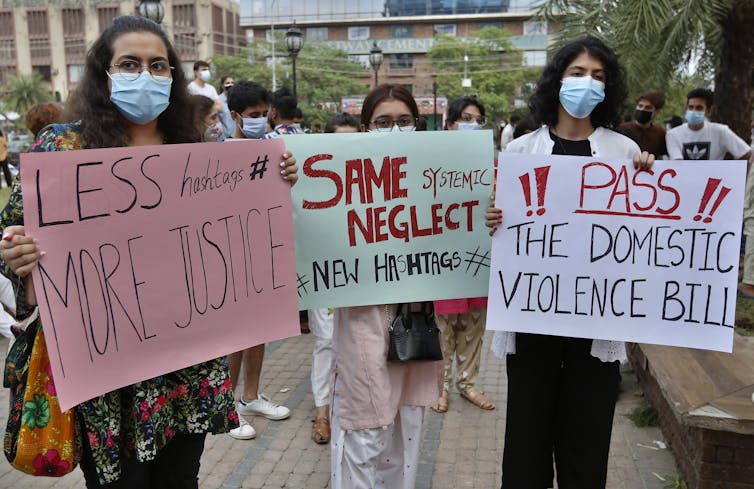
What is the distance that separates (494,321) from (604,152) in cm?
79

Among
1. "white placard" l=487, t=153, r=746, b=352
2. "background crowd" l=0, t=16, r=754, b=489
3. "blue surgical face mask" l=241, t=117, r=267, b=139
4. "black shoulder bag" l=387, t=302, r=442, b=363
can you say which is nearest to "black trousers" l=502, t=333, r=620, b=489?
"background crowd" l=0, t=16, r=754, b=489

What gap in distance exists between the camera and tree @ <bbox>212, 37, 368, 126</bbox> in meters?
51.2

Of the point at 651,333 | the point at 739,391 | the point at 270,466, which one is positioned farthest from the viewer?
the point at 270,466

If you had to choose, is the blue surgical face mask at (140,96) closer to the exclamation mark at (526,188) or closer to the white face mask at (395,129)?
the white face mask at (395,129)

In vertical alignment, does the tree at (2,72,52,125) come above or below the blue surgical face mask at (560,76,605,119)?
above

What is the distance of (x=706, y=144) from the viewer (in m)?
6.79

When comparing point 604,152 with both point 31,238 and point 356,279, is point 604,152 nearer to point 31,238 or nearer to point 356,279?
point 356,279

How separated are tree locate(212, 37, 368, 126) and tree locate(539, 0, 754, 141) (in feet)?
128

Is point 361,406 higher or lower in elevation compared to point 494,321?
lower

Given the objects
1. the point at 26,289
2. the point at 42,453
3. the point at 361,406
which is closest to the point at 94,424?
the point at 42,453

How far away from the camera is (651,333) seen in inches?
96.3

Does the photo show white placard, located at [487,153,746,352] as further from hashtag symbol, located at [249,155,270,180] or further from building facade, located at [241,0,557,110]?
building facade, located at [241,0,557,110]

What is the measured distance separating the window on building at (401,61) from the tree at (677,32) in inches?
2616

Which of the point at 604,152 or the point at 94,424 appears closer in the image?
the point at 94,424
